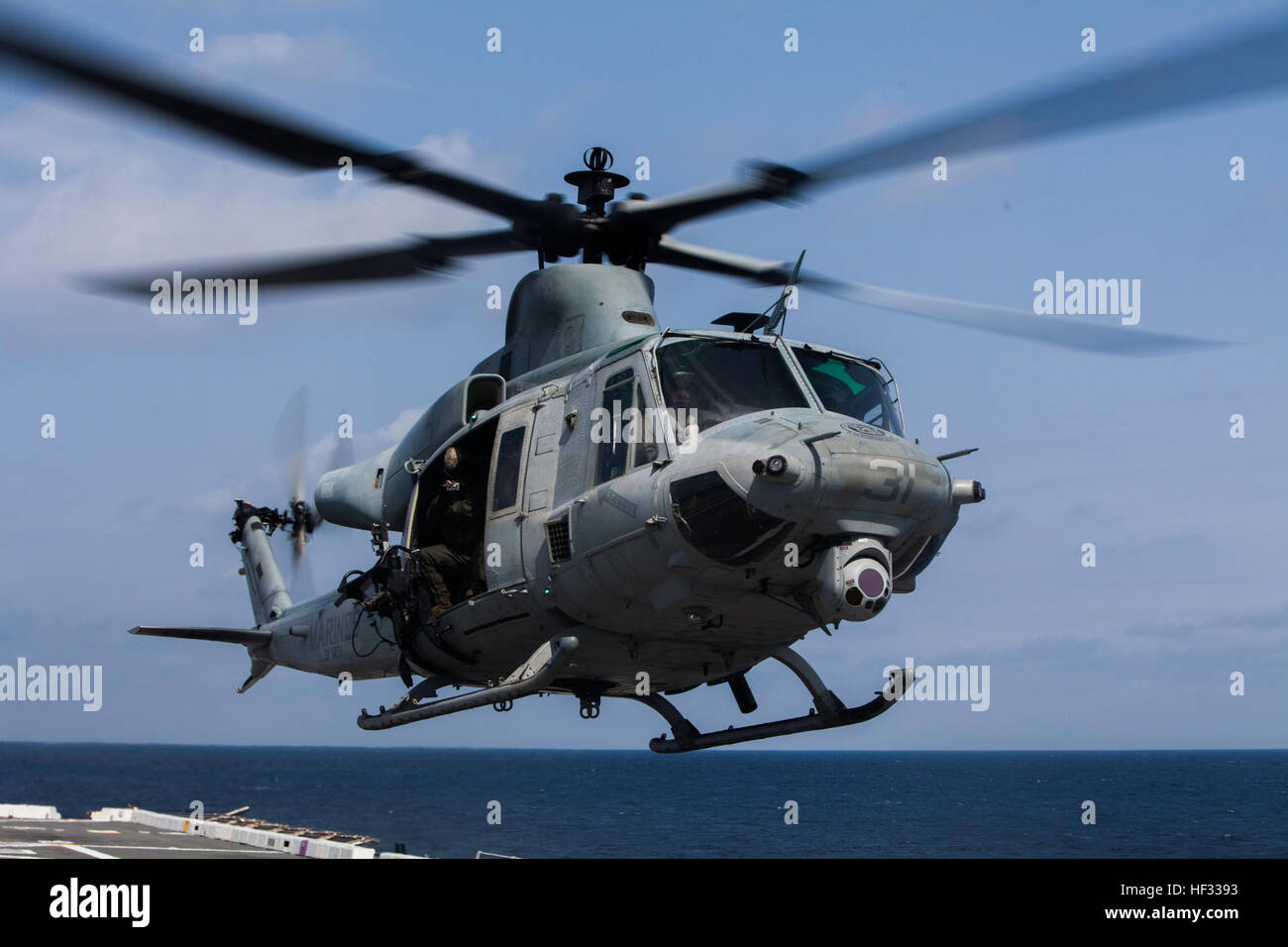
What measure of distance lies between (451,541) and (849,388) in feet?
12.1

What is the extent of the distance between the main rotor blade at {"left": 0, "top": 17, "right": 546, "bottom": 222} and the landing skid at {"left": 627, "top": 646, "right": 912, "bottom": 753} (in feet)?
15.5

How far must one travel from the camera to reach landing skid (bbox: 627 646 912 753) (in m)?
9.53

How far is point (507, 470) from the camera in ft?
34.2

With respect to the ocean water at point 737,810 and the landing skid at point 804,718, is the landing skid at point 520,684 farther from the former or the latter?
the ocean water at point 737,810

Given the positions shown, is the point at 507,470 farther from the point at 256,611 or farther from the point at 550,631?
the point at 256,611

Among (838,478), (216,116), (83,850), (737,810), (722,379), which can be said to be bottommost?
(737,810)

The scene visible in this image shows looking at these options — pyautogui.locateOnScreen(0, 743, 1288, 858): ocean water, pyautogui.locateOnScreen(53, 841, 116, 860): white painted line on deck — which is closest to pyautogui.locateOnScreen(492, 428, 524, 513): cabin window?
pyautogui.locateOnScreen(53, 841, 116, 860): white painted line on deck

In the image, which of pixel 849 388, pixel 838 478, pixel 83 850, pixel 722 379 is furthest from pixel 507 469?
pixel 83 850

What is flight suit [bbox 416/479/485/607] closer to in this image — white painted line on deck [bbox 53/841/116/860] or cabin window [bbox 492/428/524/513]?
cabin window [bbox 492/428/524/513]

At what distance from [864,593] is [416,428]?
5.20 metres

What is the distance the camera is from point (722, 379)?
9.40 m

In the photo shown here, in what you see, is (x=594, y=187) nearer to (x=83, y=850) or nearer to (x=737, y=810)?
(x=83, y=850)

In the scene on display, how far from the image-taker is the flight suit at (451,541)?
10852mm
